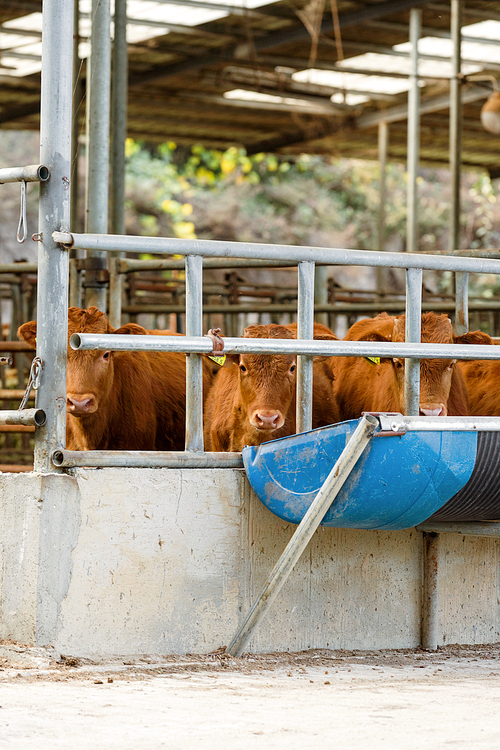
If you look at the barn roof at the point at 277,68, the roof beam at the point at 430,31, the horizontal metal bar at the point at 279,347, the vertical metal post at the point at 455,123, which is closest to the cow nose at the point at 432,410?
the horizontal metal bar at the point at 279,347

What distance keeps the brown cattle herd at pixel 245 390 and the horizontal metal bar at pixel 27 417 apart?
2.79ft

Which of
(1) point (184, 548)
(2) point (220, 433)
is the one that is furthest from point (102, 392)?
(1) point (184, 548)

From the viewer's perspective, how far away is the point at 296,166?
104 ft

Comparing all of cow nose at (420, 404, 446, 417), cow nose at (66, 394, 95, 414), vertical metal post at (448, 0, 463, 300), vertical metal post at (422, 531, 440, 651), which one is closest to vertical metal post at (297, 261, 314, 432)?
cow nose at (420, 404, 446, 417)

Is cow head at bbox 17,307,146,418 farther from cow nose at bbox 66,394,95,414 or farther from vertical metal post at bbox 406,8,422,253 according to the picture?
vertical metal post at bbox 406,8,422,253

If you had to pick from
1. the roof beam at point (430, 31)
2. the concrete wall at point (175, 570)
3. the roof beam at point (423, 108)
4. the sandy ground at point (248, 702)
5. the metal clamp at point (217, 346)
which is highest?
→ the roof beam at point (430, 31)

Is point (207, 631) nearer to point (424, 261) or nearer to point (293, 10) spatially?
point (424, 261)

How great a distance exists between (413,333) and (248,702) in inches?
80.7

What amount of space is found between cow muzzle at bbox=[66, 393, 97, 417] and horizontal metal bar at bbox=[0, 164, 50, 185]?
1.22 metres

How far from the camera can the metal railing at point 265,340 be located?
457cm

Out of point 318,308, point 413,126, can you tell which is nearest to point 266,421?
point 318,308

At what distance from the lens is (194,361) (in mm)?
4773

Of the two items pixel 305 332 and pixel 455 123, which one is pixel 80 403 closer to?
pixel 305 332

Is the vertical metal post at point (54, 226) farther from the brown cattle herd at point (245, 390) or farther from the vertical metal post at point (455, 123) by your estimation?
the vertical metal post at point (455, 123)
